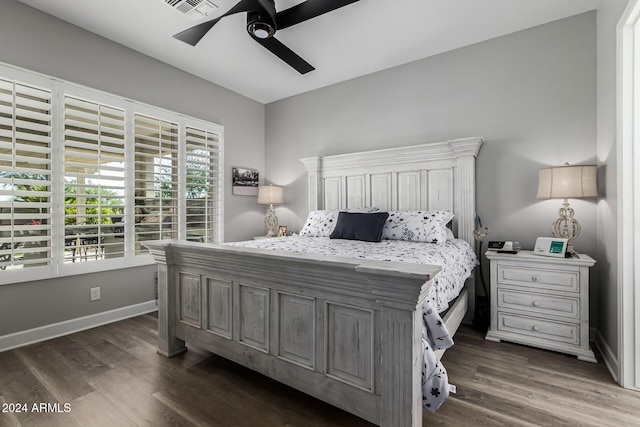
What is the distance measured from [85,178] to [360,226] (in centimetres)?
265

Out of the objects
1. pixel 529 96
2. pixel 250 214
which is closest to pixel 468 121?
pixel 529 96

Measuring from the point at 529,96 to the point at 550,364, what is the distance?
2.32 meters

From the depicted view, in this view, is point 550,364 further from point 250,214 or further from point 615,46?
point 250,214

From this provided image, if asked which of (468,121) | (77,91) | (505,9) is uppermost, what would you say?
(505,9)

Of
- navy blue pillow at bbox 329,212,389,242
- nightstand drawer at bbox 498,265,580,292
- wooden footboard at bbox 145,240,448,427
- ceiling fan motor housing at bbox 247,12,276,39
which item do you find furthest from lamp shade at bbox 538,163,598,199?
ceiling fan motor housing at bbox 247,12,276,39

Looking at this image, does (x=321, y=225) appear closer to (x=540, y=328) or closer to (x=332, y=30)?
(x=332, y=30)

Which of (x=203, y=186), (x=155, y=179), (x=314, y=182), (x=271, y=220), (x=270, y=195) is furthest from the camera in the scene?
(x=271, y=220)

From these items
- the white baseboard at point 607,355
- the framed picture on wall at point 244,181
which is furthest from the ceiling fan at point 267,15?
the white baseboard at point 607,355

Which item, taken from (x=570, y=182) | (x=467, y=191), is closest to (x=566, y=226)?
(x=570, y=182)

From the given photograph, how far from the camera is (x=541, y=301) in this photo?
2.35 meters

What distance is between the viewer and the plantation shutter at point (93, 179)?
2.70 m

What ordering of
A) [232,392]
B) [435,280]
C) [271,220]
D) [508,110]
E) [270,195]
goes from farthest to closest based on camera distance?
[271,220] → [270,195] → [508,110] → [232,392] → [435,280]

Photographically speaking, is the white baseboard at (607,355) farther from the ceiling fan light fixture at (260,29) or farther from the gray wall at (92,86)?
the gray wall at (92,86)

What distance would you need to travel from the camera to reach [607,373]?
2.01 metres
